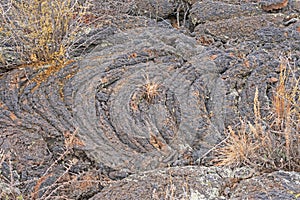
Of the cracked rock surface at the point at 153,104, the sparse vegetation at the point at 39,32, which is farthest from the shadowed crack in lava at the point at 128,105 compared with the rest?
the sparse vegetation at the point at 39,32

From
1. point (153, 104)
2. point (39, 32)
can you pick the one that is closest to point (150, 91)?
point (153, 104)

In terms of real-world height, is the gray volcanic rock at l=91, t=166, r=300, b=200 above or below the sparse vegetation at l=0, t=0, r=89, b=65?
below

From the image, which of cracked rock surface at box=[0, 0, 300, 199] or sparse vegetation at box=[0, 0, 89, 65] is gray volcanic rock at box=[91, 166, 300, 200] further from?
sparse vegetation at box=[0, 0, 89, 65]

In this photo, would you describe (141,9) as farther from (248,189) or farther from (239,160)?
(248,189)

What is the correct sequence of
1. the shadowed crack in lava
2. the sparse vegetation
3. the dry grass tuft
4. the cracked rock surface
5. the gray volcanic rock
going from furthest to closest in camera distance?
the sparse vegetation < the dry grass tuft < the shadowed crack in lava < the cracked rock surface < the gray volcanic rock

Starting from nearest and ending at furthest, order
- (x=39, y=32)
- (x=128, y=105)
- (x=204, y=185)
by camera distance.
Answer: (x=204, y=185)
(x=128, y=105)
(x=39, y=32)

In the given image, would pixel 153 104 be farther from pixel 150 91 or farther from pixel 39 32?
pixel 39 32

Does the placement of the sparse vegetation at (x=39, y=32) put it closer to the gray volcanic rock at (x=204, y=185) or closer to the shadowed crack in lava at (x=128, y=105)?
the shadowed crack in lava at (x=128, y=105)

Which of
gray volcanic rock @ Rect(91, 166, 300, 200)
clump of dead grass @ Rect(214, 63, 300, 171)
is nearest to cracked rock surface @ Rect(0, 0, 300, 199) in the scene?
gray volcanic rock @ Rect(91, 166, 300, 200)

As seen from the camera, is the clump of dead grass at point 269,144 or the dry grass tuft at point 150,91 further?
the dry grass tuft at point 150,91

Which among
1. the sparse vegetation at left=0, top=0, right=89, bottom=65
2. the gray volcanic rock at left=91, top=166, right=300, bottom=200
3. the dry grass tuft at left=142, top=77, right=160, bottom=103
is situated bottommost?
the gray volcanic rock at left=91, top=166, right=300, bottom=200

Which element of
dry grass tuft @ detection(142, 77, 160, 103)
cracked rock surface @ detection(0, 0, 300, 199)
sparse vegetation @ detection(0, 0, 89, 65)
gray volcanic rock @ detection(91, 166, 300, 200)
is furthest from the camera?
sparse vegetation @ detection(0, 0, 89, 65)

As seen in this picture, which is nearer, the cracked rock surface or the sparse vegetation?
the cracked rock surface
